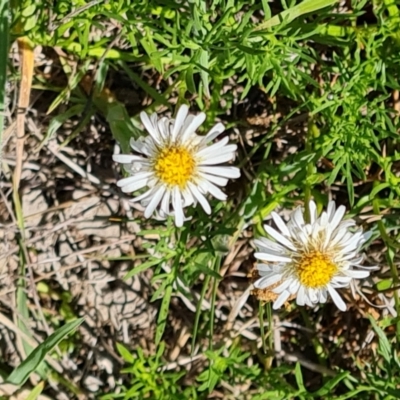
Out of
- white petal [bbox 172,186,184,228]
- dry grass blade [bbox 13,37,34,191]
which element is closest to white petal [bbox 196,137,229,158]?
white petal [bbox 172,186,184,228]

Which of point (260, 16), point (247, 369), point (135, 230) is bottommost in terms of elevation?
point (247, 369)

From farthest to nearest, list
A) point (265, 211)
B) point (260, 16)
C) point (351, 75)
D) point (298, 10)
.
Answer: point (260, 16) < point (265, 211) < point (351, 75) < point (298, 10)

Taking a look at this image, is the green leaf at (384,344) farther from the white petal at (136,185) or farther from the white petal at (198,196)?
the white petal at (136,185)

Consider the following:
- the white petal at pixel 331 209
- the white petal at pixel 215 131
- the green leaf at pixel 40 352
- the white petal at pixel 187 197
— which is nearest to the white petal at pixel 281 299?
the white petal at pixel 331 209

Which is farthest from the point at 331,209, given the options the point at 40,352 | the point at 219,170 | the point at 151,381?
the point at 40,352

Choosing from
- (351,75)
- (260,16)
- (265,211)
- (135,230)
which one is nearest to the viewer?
(351,75)

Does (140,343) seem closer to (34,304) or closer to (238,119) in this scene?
(34,304)

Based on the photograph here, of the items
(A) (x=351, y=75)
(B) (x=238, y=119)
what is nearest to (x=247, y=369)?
(B) (x=238, y=119)
